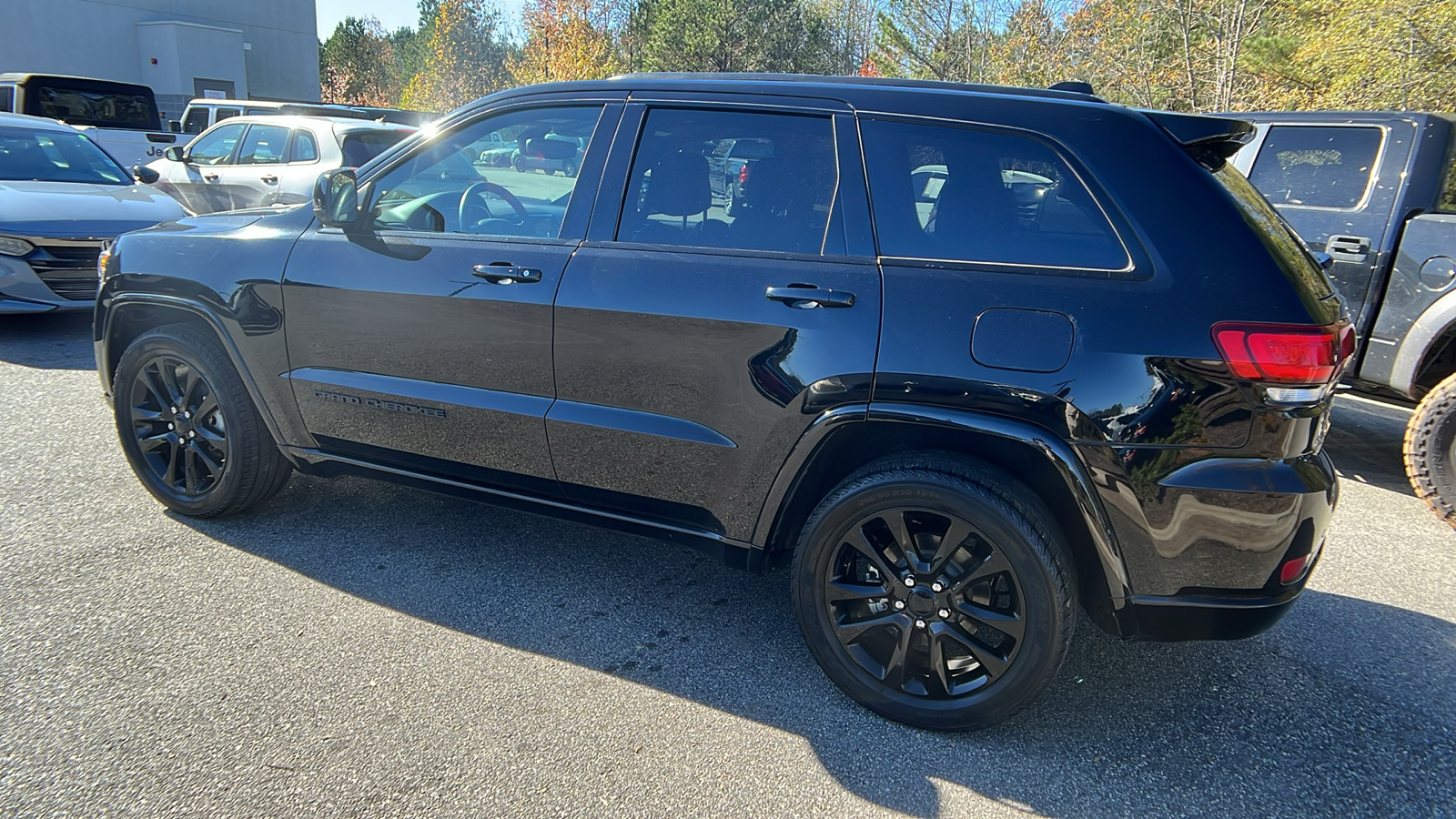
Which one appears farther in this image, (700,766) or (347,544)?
(347,544)

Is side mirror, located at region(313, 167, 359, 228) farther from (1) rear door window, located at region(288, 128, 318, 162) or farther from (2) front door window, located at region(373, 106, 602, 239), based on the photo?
(1) rear door window, located at region(288, 128, 318, 162)

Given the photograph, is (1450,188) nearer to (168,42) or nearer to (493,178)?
(493,178)

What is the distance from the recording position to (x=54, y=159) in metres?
7.98

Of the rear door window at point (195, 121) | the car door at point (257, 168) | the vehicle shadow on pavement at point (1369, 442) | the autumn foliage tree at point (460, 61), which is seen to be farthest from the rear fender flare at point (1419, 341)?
the autumn foliage tree at point (460, 61)

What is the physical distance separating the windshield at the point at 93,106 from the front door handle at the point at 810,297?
1466 centimetres

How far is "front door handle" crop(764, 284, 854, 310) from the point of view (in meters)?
2.55

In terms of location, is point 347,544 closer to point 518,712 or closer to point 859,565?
point 518,712

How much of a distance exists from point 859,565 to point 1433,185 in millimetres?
4087

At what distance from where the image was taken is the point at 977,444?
8.36 ft

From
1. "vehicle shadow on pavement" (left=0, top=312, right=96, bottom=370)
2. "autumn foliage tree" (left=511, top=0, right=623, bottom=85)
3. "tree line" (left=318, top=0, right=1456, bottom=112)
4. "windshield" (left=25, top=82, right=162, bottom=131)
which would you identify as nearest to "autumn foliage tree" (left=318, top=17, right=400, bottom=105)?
"tree line" (left=318, top=0, right=1456, bottom=112)

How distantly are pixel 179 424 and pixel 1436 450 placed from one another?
5.73 meters

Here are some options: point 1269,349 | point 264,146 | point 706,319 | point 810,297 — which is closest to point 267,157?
point 264,146

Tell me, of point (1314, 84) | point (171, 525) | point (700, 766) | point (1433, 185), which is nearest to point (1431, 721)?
point (700, 766)

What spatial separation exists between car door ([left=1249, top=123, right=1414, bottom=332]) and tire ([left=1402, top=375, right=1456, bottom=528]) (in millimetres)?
569
